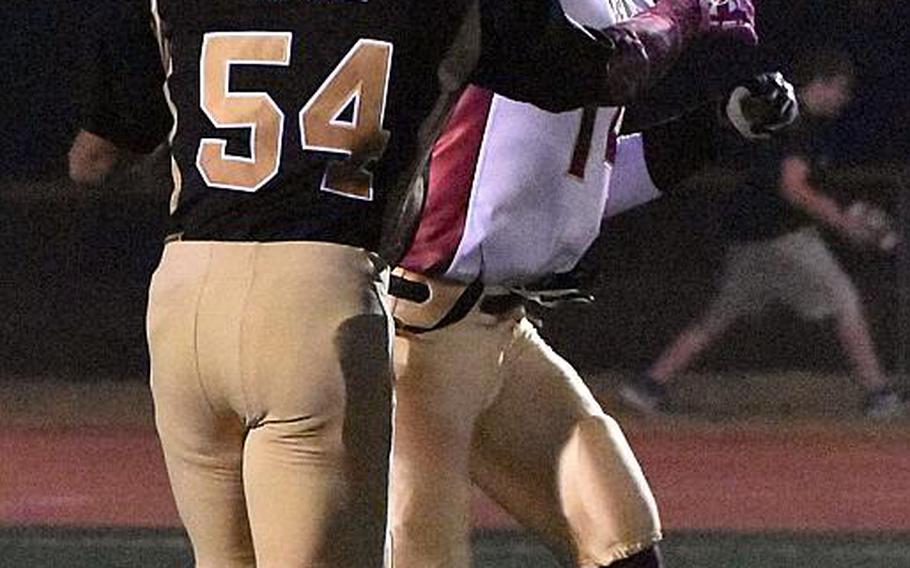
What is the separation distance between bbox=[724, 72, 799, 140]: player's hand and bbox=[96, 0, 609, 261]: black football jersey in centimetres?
107

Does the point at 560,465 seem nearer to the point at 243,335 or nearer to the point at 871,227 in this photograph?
the point at 243,335

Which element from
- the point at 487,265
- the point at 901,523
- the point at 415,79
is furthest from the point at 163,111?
the point at 901,523

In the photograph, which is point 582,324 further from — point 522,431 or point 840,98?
point 522,431

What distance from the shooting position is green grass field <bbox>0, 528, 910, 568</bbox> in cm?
720

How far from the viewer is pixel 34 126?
14.3 m

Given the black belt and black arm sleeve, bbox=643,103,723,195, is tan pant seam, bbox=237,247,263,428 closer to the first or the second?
the black belt

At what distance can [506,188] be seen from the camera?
15.4 ft

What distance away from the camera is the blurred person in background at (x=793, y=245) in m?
11.0

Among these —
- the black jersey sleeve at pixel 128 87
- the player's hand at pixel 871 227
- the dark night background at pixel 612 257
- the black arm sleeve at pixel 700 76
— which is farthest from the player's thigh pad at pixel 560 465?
the black arm sleeve at pixel 700 76

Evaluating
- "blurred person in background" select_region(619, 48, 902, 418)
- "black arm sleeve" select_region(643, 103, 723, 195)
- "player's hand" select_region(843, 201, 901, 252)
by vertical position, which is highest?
"black arm sleeve" select_region(643, 103, 723, 195)

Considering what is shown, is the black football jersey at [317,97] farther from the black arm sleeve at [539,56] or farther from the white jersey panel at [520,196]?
the white jersey panel at [520,196]

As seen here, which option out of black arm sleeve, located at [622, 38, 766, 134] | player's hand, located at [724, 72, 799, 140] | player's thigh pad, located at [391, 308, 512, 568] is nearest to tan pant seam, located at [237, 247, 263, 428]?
player's thigh pad, located at [391, 308, 512, 568]

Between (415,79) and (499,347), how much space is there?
1.09 meters

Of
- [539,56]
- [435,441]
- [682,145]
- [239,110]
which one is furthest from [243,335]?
[682,145]
